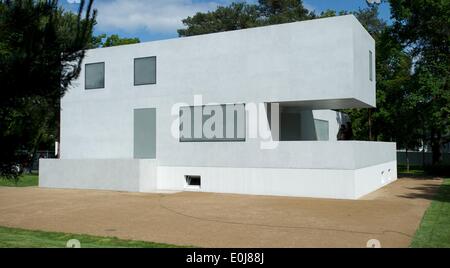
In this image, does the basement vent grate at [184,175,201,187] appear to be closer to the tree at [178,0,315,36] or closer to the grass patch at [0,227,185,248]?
the grass patch at [0,227,185,248]

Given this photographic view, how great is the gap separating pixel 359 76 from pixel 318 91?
5.66 ft

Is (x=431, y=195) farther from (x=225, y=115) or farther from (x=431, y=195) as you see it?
(x=225, y=115)

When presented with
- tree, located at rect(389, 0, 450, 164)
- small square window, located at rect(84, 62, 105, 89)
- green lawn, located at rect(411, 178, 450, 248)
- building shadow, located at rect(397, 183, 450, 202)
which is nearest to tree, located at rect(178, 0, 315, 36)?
tree, located at rect(389, 0, 450, 164)

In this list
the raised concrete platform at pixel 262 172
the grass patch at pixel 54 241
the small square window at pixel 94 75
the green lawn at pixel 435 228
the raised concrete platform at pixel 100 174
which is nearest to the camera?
the grass patch at pixel 54 241

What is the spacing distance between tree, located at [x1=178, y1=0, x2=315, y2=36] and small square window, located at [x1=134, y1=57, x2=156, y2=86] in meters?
33.5

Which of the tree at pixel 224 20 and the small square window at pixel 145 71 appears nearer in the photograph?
the small square window at pixel 145 71

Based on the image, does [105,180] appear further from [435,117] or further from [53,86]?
[435,117]

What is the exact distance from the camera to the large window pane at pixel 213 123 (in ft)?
58.6

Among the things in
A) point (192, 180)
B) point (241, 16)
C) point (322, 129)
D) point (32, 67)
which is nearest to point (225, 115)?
point (192, 180)

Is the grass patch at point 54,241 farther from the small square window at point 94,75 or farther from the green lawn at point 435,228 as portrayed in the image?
the small square window at point 94,75

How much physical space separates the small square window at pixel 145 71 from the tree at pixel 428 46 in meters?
15.2

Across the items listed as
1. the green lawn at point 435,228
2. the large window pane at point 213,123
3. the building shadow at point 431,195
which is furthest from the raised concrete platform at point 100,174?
the green lawn at point 435,228
